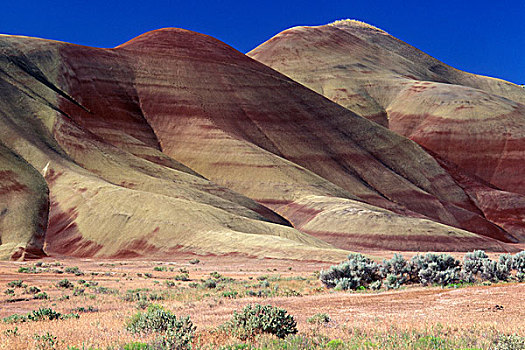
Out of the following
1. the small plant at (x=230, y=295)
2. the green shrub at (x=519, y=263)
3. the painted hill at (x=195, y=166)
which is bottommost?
the small plant at (x=230, y=295)

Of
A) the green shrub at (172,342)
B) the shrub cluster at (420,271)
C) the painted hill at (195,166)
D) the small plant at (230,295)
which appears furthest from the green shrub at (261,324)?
the painted hill at (195,166)

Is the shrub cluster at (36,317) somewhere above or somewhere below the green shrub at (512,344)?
below

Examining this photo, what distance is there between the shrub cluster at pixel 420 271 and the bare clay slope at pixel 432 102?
71.5 meters

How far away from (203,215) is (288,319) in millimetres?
42063

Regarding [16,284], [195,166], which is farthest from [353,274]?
[195,166]

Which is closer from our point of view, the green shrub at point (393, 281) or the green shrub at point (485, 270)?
the green shrub at point (393, 281)

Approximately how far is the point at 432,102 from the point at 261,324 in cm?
10849

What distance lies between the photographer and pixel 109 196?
51812 millimetres

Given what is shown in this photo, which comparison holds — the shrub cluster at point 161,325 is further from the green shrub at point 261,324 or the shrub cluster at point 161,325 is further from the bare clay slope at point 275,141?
the bare clay slope at point 275,141

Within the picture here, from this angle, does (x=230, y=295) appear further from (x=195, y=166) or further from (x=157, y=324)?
(x=195, y=166)

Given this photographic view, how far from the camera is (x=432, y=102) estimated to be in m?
111

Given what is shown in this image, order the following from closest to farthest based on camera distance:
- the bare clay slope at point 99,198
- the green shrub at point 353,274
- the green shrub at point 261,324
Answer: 1. the green shrub at point 261,324
2. the green shrub at point 353,274
3. the bare clay slope at point 99,198

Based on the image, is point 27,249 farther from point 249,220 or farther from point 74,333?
point 74,333

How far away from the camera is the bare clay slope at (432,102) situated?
319 feet
